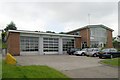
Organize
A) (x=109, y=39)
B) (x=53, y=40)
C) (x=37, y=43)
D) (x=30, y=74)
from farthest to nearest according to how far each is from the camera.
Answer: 1. (x=109, y=39)
2. (x=53, y=40)
3. (x=37, y=43)
4. (x=30, y=74)

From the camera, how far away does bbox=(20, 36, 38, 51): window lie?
3195cm

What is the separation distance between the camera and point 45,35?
3456cm

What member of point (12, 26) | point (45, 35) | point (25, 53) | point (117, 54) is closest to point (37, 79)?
point (117, 54)

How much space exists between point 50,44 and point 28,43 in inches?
183

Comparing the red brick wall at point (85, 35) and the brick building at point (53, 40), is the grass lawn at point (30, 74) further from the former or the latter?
the red brick wall at point (85, 35)

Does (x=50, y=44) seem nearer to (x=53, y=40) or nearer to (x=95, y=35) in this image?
(x=53, y=40)

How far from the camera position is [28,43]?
32594mm

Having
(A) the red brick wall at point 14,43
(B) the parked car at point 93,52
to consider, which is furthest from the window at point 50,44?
(B) the parked car at point 93,52

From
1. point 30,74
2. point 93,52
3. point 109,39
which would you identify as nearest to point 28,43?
point 93,52

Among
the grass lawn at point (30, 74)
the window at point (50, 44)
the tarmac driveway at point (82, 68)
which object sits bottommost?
the tarmac driveway at point (82, 68)

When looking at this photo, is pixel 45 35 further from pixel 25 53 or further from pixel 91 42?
pixel 91 42

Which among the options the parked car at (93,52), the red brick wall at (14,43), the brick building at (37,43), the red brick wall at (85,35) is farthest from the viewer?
the red brick wall at (85,35)

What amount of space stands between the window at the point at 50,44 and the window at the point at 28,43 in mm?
1915

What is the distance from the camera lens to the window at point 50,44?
34.7 meters
